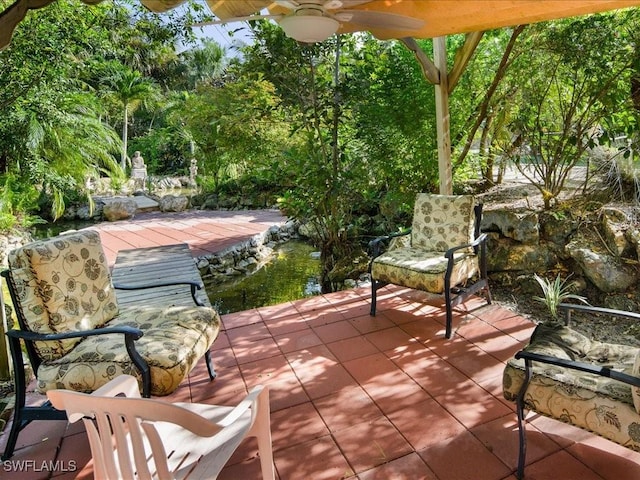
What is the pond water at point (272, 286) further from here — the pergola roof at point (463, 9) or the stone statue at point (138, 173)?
the stone statue at point (138, 173)

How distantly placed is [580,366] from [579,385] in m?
0.09

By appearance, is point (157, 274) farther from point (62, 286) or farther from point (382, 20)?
point (382, 20)

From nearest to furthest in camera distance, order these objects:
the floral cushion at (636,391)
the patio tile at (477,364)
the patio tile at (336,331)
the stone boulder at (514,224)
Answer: the floral cushion at (636,391), the patio tile at (477,364), the patio tile at (336,331), the stone boulder at (514,224)

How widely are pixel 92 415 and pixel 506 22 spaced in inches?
115

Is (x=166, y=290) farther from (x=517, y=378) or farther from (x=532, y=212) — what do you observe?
(x=532, y=212)

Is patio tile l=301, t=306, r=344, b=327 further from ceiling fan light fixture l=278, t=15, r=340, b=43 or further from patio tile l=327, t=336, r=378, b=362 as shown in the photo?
ceiling fan light fixture l=278, t=15, r=340, b=43

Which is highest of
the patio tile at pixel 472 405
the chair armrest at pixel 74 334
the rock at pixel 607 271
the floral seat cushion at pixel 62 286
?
the floral seat cushion at pixel 62 286

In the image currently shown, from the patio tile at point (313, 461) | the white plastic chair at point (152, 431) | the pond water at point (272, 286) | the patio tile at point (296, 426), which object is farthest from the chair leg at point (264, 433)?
the pond water at point (272, 286)

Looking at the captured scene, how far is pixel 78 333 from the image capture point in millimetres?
1783

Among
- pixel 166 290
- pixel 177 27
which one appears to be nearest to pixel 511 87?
pixel 177 27

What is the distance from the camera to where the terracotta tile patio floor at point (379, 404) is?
5.78 feet

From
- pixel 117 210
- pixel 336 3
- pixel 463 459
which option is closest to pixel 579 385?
pixel 463 459

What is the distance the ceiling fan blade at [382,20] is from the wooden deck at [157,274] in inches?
81.9

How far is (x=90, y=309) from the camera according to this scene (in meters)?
2.16
